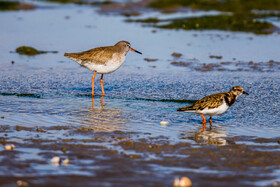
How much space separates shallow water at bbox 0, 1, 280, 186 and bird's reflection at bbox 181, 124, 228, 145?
23 mm

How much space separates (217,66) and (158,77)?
284 centimetres

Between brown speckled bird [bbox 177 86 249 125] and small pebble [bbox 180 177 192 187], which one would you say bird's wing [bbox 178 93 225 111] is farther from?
small pebble [bbox 180 177 192 187]

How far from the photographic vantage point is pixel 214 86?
15.5 m

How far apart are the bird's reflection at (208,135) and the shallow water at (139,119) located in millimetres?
23

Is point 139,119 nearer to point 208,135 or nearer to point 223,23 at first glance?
point 208,135

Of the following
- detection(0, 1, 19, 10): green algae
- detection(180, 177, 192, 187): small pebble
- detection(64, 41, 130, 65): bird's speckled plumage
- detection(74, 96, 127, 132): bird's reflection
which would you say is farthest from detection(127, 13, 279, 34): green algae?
detection(180, 177, 192, 187): small pebble

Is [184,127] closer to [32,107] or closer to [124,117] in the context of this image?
[124,117]

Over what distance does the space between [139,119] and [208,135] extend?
1.92 metres

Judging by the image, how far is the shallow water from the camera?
804 cm

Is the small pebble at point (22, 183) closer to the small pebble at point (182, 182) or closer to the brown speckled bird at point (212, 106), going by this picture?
the small pebble at point (182, 182)

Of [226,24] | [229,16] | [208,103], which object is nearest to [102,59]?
[208,103]

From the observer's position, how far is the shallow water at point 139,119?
8039mm

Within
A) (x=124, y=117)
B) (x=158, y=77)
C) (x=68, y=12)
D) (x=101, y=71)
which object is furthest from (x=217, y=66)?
(x=68, y=12)

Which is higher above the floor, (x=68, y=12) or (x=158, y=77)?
(x=68, y=12)
